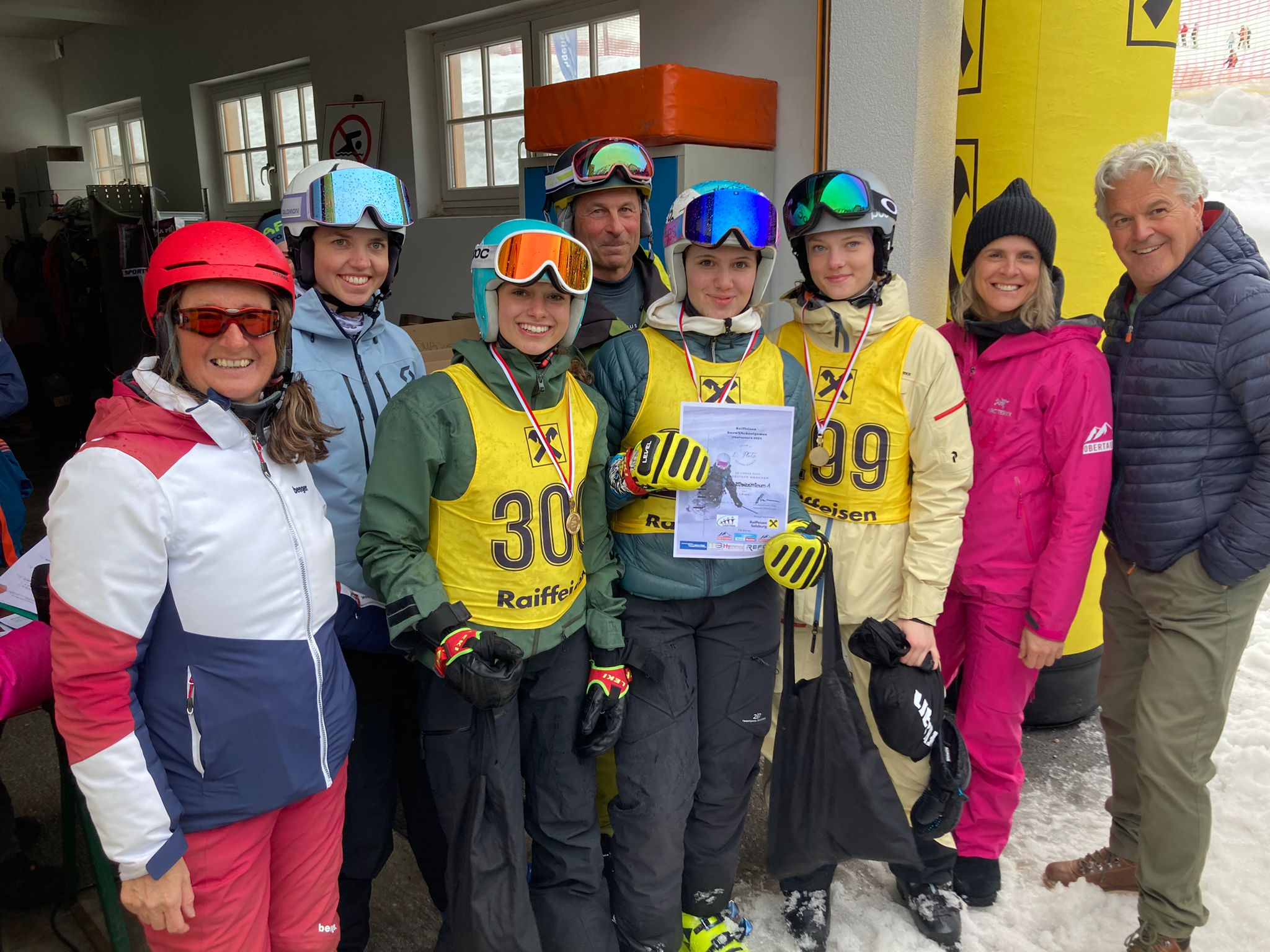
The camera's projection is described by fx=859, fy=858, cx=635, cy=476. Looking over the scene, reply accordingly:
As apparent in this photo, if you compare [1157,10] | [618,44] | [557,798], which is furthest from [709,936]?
[618,44]

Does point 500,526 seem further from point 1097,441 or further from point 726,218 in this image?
point 1097,441

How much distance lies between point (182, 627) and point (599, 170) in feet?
6.43

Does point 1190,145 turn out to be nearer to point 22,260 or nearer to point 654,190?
point 654,190

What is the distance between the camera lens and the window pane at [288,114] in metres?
9.46

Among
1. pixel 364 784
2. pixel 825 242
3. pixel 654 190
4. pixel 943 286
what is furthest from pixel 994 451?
pixel 654 190

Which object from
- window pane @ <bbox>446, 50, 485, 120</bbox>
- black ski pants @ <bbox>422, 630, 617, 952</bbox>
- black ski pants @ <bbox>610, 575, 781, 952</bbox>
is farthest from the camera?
window pane @ <bbox>446, 50, 485, 120</bbox>

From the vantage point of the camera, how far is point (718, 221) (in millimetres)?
2354

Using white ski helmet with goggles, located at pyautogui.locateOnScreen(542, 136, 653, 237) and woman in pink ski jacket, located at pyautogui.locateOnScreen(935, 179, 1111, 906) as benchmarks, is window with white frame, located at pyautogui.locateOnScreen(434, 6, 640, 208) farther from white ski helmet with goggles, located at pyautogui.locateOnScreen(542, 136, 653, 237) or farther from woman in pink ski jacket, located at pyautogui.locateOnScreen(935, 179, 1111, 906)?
woman in pink ski jacket, located at pyautogui.locateOnScreen(935, 179, 1111, 906)

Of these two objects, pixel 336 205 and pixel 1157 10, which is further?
pixel 1157 10

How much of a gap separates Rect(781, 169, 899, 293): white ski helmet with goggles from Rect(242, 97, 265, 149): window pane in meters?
9.38

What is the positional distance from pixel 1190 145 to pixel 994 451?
1568cm

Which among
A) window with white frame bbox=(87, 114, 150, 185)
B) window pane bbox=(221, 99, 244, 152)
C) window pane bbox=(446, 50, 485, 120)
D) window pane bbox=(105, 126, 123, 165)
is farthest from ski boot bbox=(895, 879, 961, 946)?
window pane bbox=(105, 126, 123, 165)

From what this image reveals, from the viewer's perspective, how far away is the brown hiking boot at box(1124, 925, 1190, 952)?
253cm

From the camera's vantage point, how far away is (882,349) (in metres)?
2.54
